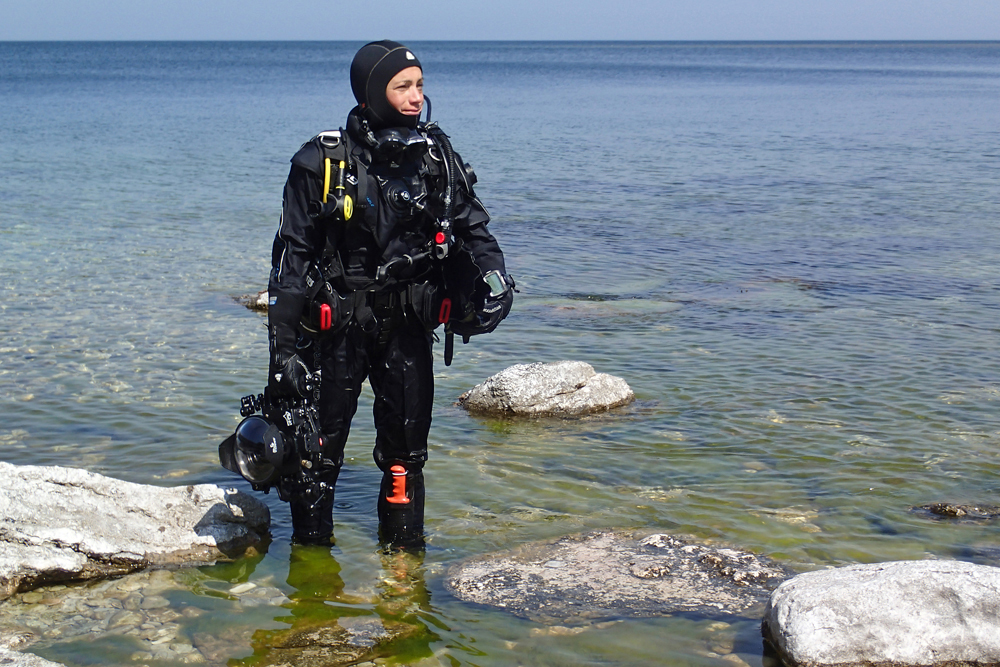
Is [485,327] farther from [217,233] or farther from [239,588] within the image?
[217,233]

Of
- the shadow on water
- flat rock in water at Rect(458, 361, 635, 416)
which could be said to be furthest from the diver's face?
flat rock in water at Rect(458, 361, 635, 416)

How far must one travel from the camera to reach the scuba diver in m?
4.17

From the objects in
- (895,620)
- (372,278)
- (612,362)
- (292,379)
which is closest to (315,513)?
(292,379)

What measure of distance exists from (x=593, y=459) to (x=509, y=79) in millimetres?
75417

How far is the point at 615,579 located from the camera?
460 centimetres

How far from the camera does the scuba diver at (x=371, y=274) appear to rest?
13.7 ft

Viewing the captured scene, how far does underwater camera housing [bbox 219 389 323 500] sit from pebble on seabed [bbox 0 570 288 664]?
585 mm

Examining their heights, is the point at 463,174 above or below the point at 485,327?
above

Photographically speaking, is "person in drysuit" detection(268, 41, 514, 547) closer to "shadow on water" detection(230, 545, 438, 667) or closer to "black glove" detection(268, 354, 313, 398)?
"black glove" detection(268, 354, 313, 398)

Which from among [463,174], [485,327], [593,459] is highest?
[463,174]

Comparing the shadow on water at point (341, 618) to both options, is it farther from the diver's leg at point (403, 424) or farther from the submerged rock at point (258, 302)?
the submerged rock at point (258, 302)

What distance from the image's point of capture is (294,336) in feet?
13.9

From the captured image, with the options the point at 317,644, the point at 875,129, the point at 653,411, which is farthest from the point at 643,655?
the point at 875,129

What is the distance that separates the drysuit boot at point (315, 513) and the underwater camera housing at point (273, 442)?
20 cm
